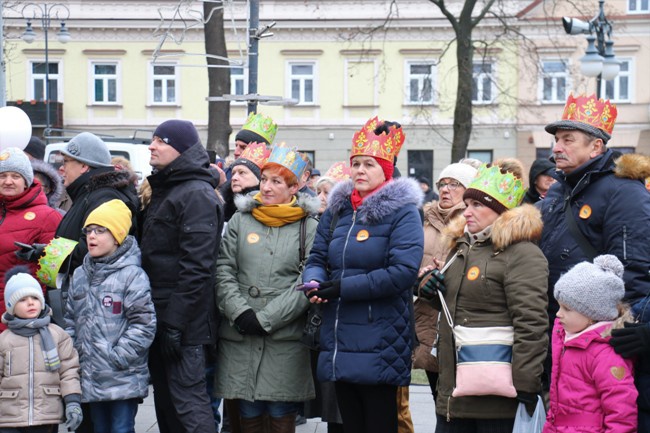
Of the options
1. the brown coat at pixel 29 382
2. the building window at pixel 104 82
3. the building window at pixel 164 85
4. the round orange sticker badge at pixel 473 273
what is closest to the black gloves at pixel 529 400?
the round orange sticker badge at pixel 473 273

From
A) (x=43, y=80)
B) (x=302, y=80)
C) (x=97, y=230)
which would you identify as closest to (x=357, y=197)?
(x=97, y=230)

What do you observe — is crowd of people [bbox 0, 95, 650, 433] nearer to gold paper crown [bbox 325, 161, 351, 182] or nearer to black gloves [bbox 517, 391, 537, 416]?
black gloves [bbox 517, 391, 537, 416]

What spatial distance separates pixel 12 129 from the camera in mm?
7668

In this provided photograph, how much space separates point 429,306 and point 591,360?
1880 millimetres

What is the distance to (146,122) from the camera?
3756 cm

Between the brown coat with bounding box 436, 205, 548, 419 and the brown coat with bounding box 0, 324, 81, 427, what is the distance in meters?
2.20

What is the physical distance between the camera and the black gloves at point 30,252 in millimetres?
6469

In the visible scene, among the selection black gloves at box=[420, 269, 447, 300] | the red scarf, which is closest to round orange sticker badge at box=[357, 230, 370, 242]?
the red scarf

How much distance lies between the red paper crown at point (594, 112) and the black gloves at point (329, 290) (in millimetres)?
1592

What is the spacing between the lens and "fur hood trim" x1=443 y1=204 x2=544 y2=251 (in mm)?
5305

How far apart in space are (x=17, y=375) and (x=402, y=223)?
2.39 meters

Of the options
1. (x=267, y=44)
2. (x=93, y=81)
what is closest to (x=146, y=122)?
(x=93, y=81)

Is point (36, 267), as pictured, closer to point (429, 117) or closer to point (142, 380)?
point (142, 380)

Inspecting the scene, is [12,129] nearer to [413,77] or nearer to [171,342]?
[171,342]
